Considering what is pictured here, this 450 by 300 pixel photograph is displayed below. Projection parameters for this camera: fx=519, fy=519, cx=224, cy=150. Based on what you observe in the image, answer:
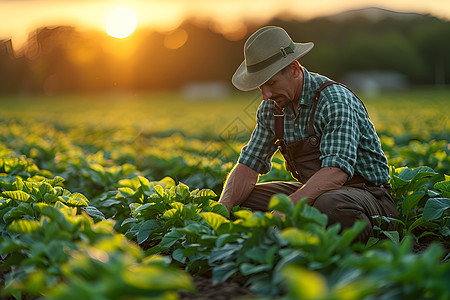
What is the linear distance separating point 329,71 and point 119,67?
3711cm

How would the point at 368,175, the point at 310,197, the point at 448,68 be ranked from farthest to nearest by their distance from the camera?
the point at 448,68 < the point at 368,175 < the point at 310,197

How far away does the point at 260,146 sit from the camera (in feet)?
12.6

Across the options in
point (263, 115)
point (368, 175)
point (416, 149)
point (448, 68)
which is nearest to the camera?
point (368, 175)

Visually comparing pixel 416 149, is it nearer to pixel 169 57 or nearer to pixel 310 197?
pixel 310 197

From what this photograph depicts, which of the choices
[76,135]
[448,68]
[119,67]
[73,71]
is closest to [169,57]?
[73,71]

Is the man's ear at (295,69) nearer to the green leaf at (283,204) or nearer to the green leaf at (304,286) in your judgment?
the green leaf at (283,204)

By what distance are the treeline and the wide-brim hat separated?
35437mm

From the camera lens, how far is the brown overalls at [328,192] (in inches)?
126

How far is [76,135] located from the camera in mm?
12500

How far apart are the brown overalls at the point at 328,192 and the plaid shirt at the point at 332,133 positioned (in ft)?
0.18

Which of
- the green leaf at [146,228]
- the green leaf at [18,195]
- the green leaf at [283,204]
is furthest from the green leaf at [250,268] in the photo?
the green leaf at [18,195]

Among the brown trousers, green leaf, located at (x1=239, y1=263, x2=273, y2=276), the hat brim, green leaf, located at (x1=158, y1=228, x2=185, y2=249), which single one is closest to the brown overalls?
the brown trousers

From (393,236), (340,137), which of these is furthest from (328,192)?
(393,236)

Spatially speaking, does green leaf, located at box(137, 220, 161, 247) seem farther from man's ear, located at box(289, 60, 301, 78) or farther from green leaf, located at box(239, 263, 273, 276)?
man's ear, located at box(289, 60, 301, 78)
